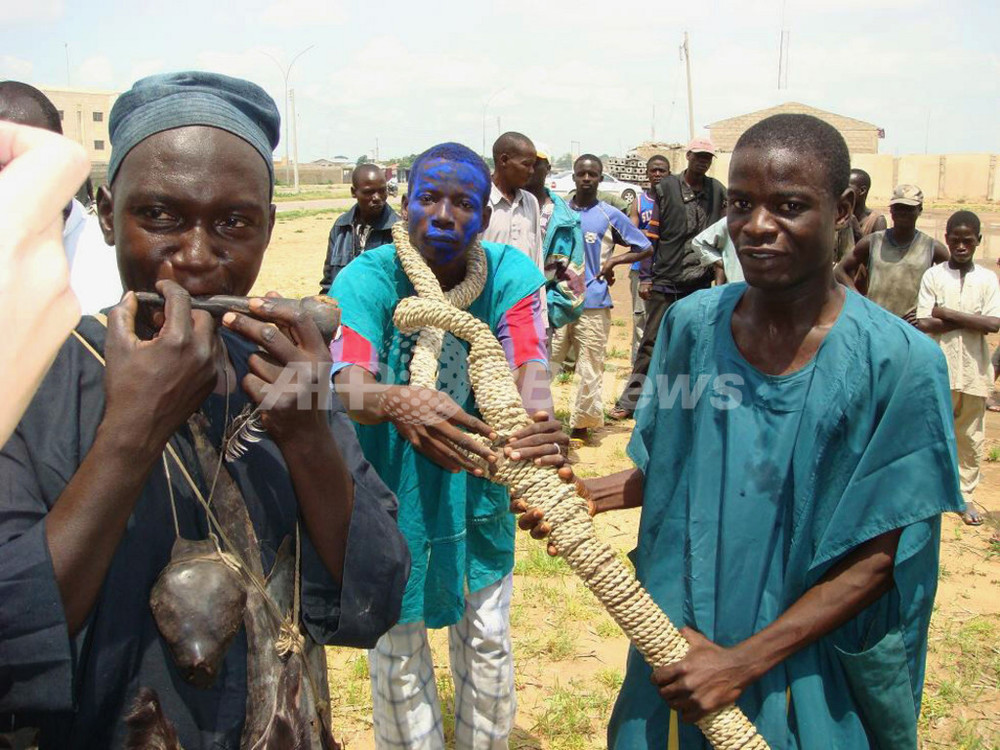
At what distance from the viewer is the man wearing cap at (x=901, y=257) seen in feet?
19.7

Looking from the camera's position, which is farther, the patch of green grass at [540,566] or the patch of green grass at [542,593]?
the patch of green grass at [540,566]

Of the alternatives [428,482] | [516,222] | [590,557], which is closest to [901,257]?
[516,222]

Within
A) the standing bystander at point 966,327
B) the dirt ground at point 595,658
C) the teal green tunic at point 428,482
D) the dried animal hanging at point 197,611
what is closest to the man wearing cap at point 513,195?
the dirt ground at point 595,658

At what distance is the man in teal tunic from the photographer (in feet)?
5.78

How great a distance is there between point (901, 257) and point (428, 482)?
15.3 feet

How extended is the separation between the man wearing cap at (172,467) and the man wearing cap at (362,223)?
484 cm

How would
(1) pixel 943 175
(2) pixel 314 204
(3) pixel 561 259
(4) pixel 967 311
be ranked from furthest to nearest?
(2) pixel 314 204 < (1) pixel 943 175 < (3) pixel 561 259 < (4) pixel 967 311

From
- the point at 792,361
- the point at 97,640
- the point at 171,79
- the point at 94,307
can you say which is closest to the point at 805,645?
the point at 792,361

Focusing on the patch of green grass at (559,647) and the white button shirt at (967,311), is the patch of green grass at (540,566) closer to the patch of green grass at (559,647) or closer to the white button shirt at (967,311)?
the patch of green grass at (559,647)

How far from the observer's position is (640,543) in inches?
83.1

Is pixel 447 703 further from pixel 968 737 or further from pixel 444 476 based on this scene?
pixel 968 737

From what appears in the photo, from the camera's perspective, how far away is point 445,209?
2.63 m

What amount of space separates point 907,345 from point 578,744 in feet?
7.35

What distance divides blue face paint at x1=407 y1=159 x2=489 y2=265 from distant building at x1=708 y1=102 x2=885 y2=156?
47.5 metres
